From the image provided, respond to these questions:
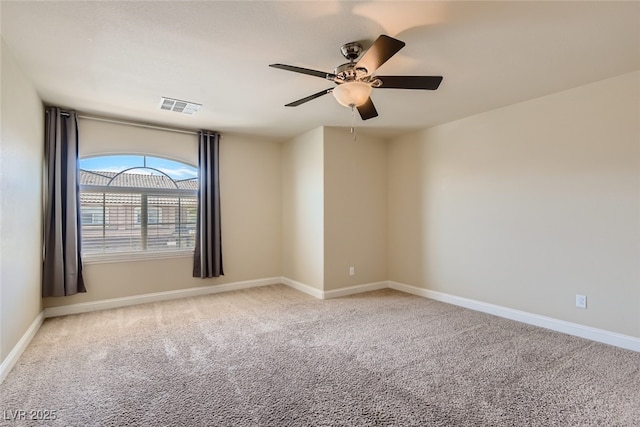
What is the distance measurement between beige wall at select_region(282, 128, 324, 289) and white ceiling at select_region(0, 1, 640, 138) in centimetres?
130

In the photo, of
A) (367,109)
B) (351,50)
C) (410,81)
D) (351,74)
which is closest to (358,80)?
(351,74)

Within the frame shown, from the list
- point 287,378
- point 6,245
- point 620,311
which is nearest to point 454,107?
point 620,311

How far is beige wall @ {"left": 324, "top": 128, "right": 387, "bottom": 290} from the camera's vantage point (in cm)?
469

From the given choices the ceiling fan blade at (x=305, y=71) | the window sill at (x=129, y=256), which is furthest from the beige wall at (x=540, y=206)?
the window sill at (x=129, y=256)

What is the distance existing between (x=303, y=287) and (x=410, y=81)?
3.58 m

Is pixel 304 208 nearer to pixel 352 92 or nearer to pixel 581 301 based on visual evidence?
pixel 352 92

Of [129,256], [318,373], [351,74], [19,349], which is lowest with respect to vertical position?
[318,373]

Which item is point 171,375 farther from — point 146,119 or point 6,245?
point 146,119

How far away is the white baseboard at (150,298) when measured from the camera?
390cm

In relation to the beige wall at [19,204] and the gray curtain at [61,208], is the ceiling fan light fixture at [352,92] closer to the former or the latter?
the beige wall at [19,204]

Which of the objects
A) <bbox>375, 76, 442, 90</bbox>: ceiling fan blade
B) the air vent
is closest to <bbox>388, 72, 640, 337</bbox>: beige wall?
<bbox>375, 76, 442, 90</bbox>: ceiling fan blade

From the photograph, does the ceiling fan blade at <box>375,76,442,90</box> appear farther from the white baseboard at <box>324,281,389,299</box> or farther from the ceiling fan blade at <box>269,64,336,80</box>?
the white baseboard at <box>324,281,389,299</box>

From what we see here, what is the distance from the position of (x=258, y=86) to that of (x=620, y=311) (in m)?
4.02

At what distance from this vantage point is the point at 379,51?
77.5 inches
